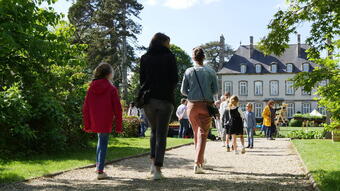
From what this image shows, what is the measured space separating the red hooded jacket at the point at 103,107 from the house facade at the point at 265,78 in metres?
55.2

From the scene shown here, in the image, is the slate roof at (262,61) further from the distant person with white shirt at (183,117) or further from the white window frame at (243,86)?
the distant person with white shirt at (183,117)

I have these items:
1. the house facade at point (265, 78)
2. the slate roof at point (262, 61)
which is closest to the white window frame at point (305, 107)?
the house facade at point (265, 78)

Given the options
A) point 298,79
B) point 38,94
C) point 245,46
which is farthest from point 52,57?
point 245,46

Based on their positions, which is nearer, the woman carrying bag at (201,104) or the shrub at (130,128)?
the woman carrying bag at (201,104)

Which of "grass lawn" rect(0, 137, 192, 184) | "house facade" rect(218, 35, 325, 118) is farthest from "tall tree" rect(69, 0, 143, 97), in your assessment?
"grass lawn" rect(0, 137, 192, 184)

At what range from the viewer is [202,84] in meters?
6.70

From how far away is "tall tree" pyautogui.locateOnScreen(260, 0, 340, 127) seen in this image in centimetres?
661

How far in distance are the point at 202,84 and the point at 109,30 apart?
104 ft

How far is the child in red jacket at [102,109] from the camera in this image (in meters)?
6.08

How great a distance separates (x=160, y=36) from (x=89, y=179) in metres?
2.41

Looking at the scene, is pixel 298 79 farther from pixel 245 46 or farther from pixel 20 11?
pixel 245 46

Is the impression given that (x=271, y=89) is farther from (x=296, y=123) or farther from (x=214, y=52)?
(x=296, y=123)

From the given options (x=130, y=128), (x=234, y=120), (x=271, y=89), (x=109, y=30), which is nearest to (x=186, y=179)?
(x=234, y=120)

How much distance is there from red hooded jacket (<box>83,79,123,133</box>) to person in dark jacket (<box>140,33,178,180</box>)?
0.47m
